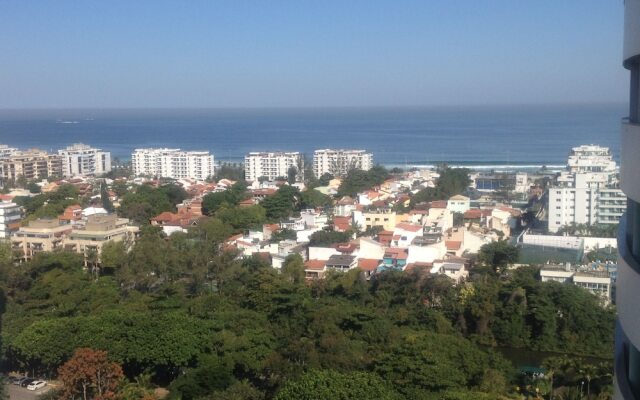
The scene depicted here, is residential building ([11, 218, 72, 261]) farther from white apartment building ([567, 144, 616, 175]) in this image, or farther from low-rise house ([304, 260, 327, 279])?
white apartment building ([567, 144, 616, 175])

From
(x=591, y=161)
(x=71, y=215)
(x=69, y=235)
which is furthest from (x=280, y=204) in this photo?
(x=591, y=161)

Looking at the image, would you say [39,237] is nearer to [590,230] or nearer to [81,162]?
[590,230]

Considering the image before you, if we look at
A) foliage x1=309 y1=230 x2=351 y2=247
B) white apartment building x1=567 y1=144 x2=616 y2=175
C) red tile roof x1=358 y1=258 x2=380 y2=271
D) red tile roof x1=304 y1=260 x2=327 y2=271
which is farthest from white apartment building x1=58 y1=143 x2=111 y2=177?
red tile roof x1=358 y1=258 x2=380 y2=271

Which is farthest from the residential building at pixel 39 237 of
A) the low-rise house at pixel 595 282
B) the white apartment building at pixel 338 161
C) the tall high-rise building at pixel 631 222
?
the white apartment building at pixel 338 161

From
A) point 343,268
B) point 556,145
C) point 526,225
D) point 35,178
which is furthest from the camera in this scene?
point 556,145

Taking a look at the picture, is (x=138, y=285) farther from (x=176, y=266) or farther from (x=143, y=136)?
(x=143, y=136)

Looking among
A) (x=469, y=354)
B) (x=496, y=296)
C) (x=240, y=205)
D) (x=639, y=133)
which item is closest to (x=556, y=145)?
(x=240, y=205)
